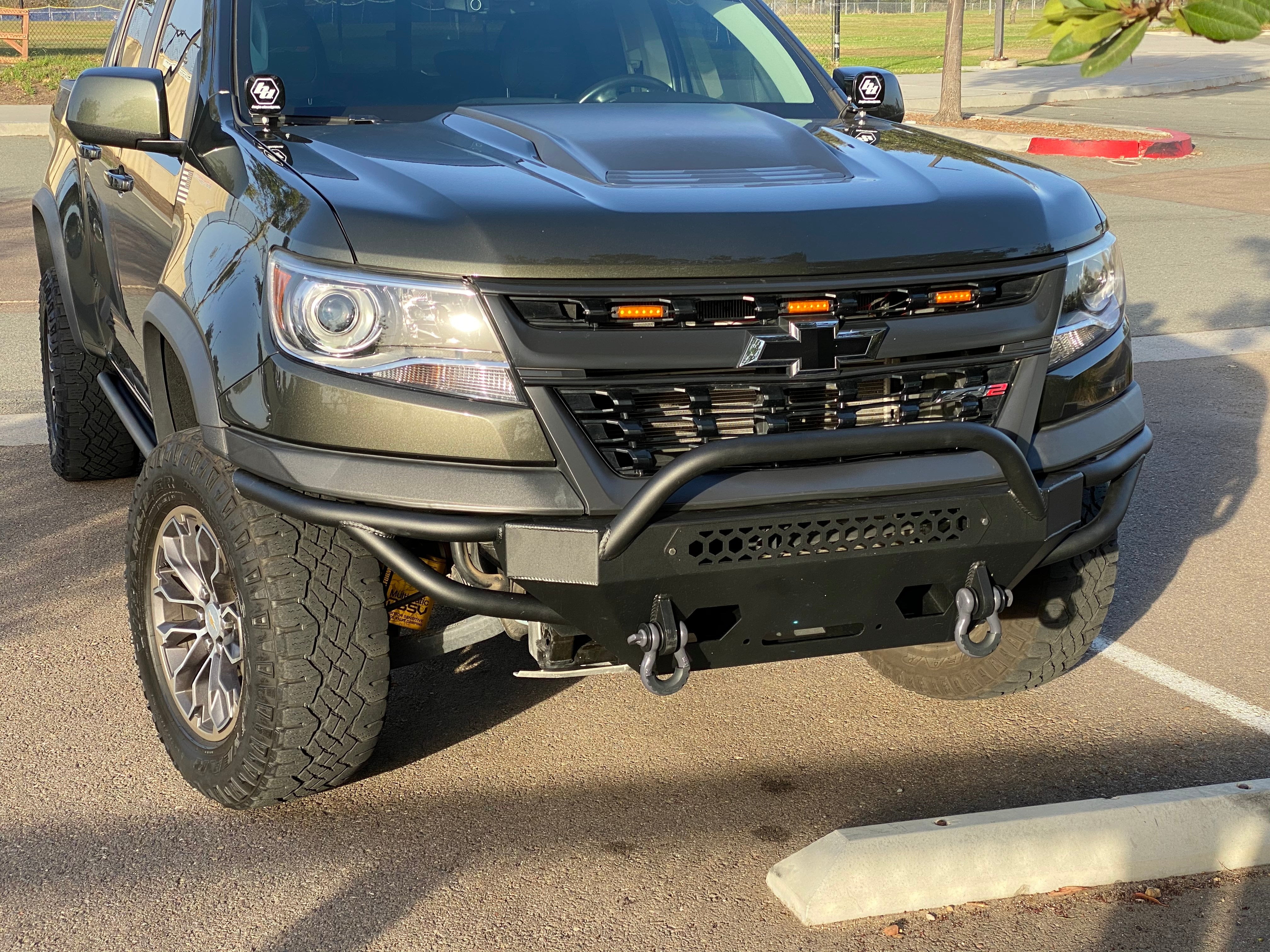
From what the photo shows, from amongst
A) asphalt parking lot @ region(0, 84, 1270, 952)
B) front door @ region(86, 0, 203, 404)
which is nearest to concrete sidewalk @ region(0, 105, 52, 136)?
front door @ region(86, 0, 203, 404)

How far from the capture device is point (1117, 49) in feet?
4.15

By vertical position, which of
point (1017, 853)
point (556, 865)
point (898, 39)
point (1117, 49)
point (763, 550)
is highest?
point (1117, 49)

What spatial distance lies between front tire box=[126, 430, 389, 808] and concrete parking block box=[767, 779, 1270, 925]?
987 millimetres

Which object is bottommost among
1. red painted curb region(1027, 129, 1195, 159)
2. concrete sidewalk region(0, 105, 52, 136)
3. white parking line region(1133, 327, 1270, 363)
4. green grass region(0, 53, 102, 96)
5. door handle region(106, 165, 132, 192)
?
green grass region(0, 53, 102, 96)

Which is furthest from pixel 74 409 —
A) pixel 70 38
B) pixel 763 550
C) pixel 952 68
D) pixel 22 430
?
pixel 70 38

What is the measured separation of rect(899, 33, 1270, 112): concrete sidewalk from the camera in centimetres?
2278

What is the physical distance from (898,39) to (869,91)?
128 ft

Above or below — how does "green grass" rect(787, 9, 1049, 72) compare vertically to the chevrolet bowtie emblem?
below

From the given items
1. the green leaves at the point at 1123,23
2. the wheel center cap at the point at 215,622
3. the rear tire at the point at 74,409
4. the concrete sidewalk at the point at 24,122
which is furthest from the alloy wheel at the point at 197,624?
the concrete sidewalk at the point at 24,122

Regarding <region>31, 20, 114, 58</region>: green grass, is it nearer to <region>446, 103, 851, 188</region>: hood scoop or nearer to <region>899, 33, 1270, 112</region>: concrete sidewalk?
<region>899, 33, 1270, 112</region>: concrete sidewalk

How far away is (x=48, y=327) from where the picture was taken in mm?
5488

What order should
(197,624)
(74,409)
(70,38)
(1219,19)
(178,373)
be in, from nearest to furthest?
(1219,19)
(197,624)
(178,373)
(74,409)
(70,38)

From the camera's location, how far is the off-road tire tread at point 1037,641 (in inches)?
138

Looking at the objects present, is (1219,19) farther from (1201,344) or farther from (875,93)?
(1201,344)
